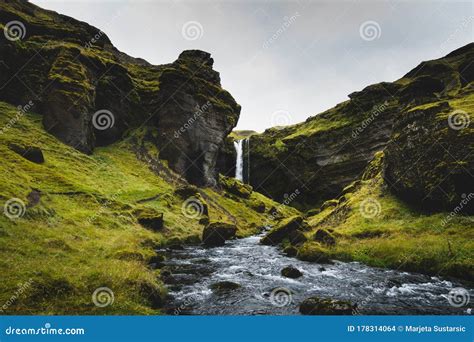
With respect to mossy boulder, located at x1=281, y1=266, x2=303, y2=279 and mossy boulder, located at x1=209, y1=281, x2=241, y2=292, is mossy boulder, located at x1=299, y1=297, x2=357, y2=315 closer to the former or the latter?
mossy boulder, located at x1=209, y1=281, x2=241, y2=292

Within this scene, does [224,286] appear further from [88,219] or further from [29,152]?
[29,152]

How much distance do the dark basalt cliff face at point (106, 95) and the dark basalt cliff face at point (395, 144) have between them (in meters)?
30.1

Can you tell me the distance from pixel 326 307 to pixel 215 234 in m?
33.4

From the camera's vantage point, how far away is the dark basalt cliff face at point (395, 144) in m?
39.2

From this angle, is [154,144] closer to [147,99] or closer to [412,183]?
[147,99]

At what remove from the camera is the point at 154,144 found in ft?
309

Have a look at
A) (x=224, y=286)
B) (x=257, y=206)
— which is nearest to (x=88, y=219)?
(x=224, y=286)

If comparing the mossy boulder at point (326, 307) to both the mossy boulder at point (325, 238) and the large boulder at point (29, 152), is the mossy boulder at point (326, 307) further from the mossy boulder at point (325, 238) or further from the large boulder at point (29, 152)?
the large boulder at point (29, 152)

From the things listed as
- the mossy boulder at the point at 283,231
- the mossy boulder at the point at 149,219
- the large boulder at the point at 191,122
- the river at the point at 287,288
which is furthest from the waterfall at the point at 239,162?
the river at the point at 287,288

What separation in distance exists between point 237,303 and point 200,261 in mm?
14741

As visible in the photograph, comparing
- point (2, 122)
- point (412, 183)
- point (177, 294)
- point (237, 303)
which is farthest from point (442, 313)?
point (2, 122)

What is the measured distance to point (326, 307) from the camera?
17719 mm

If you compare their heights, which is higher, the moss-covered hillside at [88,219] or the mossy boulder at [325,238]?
the moss-covered hillside at [88,219]

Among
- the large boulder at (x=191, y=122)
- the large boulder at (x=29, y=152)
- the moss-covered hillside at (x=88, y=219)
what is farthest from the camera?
the large boulder at (x=191, y=122)
